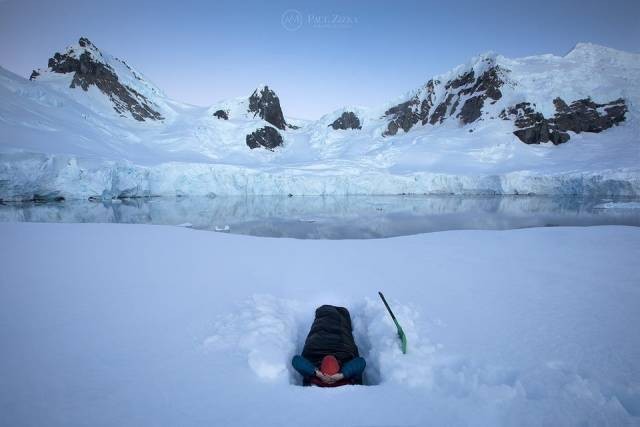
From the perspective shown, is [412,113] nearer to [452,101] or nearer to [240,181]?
[452,101]

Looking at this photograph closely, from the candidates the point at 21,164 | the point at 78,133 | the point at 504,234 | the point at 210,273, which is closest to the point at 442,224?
the point at 504,234

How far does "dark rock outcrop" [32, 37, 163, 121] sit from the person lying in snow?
5904 centimetres

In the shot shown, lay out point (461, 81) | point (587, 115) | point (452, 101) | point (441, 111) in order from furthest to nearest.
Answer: point (441, 111) → point (461, 81) → point (452, 101) → point (587, 115)

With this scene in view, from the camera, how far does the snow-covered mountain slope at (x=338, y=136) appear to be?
2700cm

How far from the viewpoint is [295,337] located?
11.6 feet

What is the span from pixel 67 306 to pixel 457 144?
5892cm

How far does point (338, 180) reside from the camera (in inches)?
1431

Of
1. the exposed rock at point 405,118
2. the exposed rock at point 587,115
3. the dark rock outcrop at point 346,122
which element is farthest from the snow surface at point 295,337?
the dark rock outcrop at point 346,122

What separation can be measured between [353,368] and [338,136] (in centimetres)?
7641

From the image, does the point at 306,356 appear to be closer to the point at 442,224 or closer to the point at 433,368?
the point at 433,368

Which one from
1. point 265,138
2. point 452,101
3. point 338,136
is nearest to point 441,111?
point 452,101

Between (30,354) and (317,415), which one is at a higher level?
(30,354)

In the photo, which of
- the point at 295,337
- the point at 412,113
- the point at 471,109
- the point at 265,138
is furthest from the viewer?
the point at 412,113

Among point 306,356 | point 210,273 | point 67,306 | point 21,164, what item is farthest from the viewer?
point 21,164
